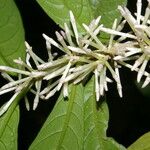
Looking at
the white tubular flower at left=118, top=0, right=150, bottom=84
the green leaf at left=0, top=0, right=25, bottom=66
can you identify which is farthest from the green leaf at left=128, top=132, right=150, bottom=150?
the green leaf at left=0, top=0, right=25, bottom=66

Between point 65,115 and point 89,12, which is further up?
point 89,12

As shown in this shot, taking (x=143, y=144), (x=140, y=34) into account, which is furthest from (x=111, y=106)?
(x=140, y=34)

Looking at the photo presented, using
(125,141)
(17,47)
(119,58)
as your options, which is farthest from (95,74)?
(125,141)

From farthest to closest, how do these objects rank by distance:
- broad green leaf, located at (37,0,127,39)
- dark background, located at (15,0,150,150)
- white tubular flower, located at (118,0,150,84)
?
dark background, located at (15,0,150,150), broad green leaf, located at (37,0,127,39), white tubular flower, located at (118,0,150,84)

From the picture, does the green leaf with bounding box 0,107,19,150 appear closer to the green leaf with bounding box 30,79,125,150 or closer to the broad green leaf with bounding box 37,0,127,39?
the green leaf with bounding box 30,79,125,150

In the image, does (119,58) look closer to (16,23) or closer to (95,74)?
(95,74)

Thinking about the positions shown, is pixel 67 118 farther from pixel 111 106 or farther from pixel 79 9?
pixel 111 106
